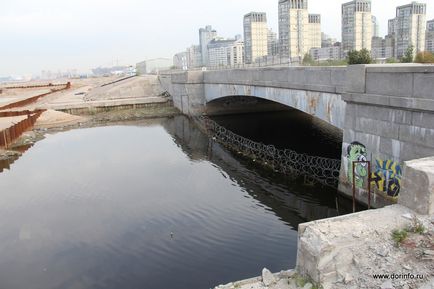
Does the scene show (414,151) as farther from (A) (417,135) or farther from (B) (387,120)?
(B) (387,120)

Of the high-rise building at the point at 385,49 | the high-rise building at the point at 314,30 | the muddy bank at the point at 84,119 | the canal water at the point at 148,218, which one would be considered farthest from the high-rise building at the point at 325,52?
the canal water at the point at 148,218

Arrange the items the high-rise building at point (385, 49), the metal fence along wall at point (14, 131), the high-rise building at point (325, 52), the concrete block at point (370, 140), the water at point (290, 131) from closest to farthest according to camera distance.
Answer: the concrete block at point (370, 140), the water at point (290, 131), the metal fence along wall at point (14, 131), the high-rise building at point (385, 49), the high-rise building at point (325, 52)

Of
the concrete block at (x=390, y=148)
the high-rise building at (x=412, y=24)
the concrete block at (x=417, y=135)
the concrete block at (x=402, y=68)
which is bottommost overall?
the concrete block at (x=390, y=148)

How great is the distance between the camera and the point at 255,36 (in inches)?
4252

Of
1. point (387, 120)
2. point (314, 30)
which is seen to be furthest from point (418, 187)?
point (314, 30)

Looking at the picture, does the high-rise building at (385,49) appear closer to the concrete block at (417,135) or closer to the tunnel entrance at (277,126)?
the tunnel entrance at (277,126)

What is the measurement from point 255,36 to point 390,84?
98.8 metres

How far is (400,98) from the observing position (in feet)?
41.5

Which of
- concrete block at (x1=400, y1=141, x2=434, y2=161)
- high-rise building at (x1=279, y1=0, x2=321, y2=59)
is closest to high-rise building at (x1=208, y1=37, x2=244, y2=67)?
high-rise building at (x1=279, y1=0, x2=321, y2=59)

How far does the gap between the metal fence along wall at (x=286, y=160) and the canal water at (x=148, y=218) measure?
82 centimetres

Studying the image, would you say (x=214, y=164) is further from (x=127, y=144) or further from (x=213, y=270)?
(x=213, y=270)

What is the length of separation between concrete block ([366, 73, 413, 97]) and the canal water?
4922 mm

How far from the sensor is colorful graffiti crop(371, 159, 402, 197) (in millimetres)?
13141

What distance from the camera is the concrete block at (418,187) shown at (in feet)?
27.7
